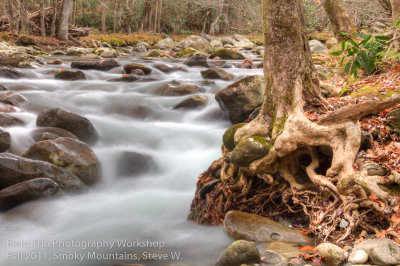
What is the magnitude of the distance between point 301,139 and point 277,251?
152 centimetres

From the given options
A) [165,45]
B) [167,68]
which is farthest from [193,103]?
[165,45]

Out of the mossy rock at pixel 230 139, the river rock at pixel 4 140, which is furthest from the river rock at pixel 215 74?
the river rock at pixel 4 140

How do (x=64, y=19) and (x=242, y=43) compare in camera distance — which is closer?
(x=64, y=19)

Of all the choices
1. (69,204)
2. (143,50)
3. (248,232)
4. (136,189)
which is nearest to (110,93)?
(136,189)

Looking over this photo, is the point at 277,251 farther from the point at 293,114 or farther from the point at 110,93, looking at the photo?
the point at 110,93

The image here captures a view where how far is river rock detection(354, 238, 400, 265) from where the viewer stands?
9.11 feet

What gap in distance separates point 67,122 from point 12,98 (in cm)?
290

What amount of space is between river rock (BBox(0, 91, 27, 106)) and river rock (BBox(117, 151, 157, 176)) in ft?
13.4

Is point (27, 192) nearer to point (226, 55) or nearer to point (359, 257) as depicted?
point (359, 257)

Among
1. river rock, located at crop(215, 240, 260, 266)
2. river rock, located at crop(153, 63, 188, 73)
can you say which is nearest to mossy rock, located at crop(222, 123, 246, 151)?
river rock, located at crop(215, 240, 260, 266)

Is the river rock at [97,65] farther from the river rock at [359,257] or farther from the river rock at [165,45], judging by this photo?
the river rock at [359,257]

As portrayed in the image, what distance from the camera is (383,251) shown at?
2840 millimetres

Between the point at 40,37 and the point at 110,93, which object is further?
the point at 40,37

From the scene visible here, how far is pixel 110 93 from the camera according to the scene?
11.8m
